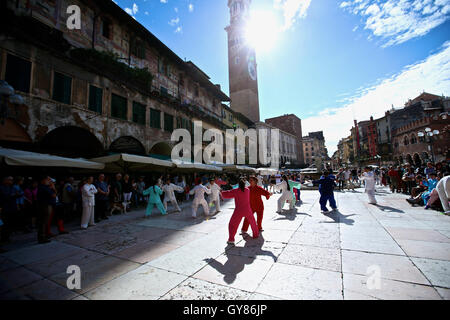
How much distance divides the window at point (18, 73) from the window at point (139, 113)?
5.94 m

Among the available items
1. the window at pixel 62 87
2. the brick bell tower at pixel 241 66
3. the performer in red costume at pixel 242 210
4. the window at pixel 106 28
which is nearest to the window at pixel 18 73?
the window at pixel 62 87

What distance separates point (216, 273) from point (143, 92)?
49.8ft

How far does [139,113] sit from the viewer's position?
589 inches

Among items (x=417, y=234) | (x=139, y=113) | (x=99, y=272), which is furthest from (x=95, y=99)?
(x=417, y=234)

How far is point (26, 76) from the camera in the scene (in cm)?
925

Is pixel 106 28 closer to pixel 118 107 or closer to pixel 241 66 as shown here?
pixel 118 107

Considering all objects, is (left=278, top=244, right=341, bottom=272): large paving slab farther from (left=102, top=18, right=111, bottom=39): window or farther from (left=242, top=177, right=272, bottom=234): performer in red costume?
(left=102, top=18, right=111, bottom=39): window

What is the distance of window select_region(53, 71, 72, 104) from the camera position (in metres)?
10.2

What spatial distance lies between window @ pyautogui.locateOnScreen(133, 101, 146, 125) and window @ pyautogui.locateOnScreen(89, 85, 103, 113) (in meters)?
2.51

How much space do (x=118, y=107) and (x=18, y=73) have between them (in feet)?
16.4

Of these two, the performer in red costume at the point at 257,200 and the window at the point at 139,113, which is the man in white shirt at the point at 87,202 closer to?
the performer in red costume at the point at 257,200

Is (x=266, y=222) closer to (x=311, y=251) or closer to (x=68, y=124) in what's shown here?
(x=311, y=251)

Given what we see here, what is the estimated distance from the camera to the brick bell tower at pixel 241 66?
142ft

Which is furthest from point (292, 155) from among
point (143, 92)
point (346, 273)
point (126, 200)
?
point (346, 273)
